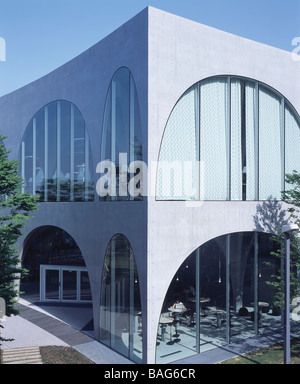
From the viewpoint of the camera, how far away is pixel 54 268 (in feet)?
69.6

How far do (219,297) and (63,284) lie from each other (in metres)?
9.94

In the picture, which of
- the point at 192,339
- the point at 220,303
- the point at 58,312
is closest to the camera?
the point at 192,339

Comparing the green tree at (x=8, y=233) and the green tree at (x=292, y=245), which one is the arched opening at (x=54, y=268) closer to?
the green tree at (x=8, y=233)

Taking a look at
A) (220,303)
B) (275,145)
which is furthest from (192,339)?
(275,145)

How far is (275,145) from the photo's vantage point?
53.5 feet

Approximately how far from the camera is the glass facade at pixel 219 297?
13.1 metres

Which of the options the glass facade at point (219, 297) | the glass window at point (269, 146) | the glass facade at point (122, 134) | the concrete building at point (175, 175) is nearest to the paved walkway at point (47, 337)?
the concrete building at point (175, 175)

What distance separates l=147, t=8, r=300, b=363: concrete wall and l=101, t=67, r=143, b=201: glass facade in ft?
2.79

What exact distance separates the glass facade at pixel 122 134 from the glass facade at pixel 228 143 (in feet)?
3.44

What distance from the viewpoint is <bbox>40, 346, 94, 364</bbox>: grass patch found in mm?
12766

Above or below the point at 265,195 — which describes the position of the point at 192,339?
below

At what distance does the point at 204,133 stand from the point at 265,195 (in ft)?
13.7

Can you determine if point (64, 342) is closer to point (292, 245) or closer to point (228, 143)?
point (292, 245)

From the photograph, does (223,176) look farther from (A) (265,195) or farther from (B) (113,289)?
(B) (113,289)
